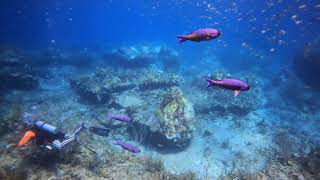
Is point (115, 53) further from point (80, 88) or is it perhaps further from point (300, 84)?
point (300, 84)

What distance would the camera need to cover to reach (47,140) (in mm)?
5262

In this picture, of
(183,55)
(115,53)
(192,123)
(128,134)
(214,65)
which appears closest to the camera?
(192,123)

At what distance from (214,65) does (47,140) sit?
2769cm

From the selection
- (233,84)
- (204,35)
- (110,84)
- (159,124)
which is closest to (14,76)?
(110,84)

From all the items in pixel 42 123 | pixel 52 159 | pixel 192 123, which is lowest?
pixel 192 123

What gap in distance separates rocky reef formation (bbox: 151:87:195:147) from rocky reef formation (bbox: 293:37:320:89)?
13.9m

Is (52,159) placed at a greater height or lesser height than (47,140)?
lesser

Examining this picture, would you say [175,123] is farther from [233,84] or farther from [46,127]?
[233,84]

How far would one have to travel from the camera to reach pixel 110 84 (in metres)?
15.8

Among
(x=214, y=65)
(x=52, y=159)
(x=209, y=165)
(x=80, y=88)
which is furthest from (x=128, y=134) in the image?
(x=214, y=65)

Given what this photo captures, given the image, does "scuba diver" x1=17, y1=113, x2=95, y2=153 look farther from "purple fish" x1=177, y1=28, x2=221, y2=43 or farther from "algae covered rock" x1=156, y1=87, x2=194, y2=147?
"algae covered rock" x1=156, y1=87, x2=194, y2=147

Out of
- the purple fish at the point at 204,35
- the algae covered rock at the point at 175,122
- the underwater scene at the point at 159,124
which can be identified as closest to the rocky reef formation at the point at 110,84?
the underwater scene at the point at 159,124

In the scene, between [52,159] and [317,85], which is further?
[317,85]

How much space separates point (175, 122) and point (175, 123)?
4cm
